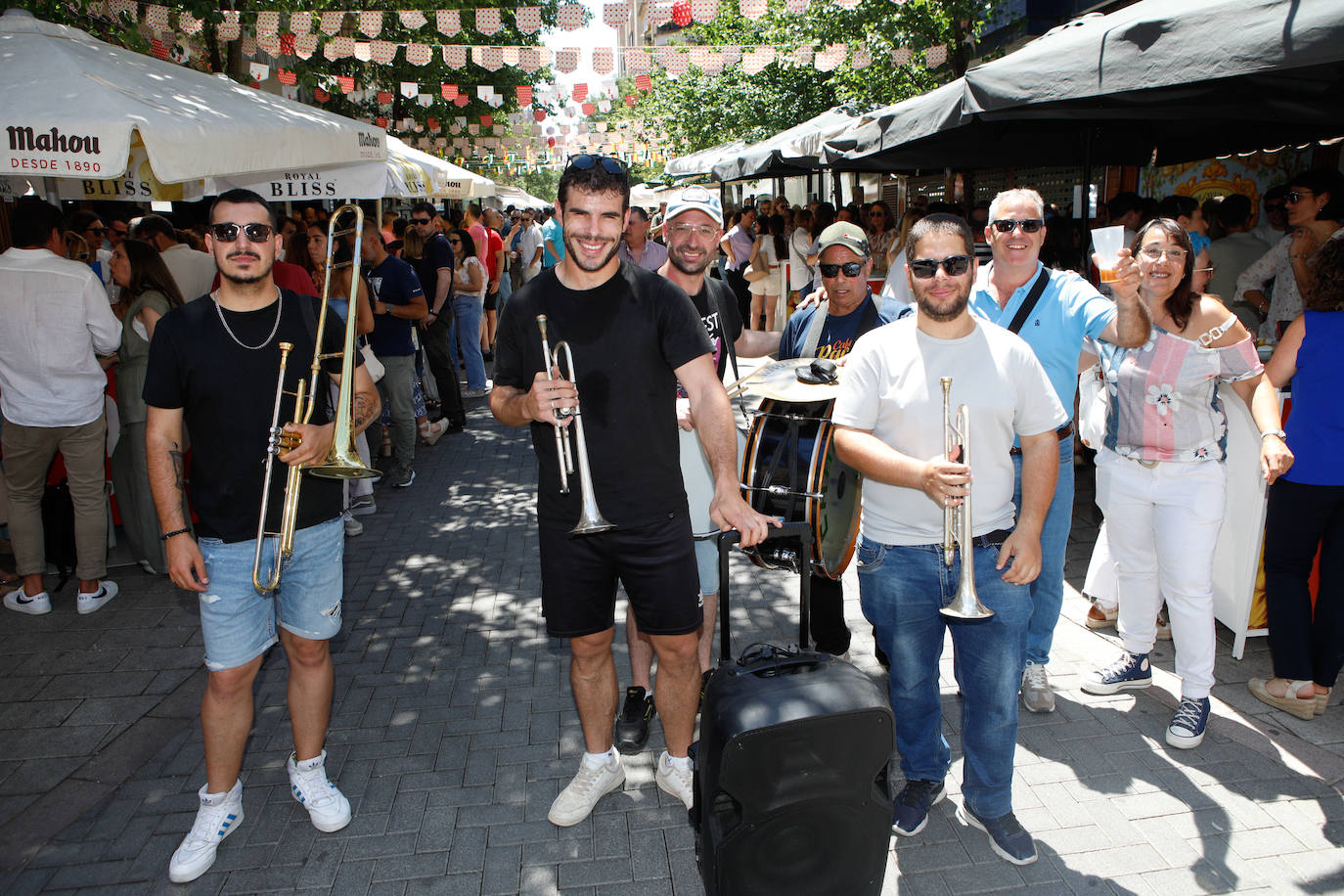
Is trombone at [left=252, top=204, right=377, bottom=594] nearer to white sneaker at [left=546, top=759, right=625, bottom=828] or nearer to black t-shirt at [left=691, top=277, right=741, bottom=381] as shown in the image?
white sneaker at [left=546, top=759, right=625, bottom=828]

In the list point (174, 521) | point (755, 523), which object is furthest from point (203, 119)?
point (755, 523)

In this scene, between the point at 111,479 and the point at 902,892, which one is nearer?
the point at 902,892

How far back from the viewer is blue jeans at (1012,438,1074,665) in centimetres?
350

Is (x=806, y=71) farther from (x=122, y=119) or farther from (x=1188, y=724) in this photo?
(x=1188, y=724)

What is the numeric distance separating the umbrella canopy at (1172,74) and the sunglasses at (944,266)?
1.91 metres

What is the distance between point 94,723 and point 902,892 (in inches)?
138

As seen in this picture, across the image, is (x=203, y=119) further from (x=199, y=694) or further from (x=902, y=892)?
(x=902, y=892)

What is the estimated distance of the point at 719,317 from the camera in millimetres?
3975

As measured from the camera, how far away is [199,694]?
168 inches

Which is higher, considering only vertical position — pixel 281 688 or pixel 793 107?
pixel 793 107

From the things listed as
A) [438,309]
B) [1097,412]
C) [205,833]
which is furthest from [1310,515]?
[438,309]

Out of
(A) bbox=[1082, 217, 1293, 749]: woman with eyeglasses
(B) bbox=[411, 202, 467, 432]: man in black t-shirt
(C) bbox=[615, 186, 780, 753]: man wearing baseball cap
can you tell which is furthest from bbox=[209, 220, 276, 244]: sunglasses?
(B) bbox=[411, 202, 467, 432]: man in black t-shirt

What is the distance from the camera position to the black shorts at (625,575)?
300cm

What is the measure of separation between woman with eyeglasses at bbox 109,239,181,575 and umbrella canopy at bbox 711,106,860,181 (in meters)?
5.82
